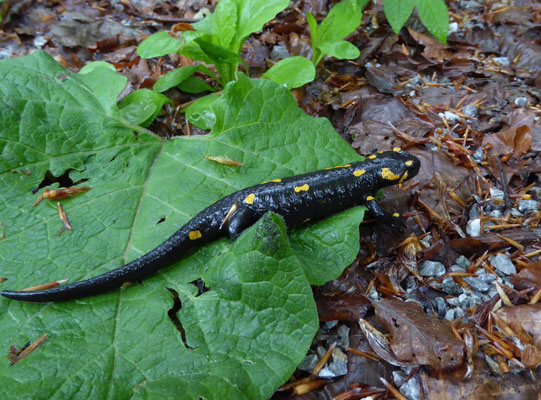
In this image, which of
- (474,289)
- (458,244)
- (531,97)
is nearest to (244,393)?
(474,289)

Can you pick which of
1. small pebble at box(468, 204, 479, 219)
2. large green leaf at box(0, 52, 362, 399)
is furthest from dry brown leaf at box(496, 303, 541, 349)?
large green leaf at box(0, 52, 362, 399)

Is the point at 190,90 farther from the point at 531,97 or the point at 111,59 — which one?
the point at 531,97

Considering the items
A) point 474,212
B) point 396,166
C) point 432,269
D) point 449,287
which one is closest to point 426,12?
A: point 396,166

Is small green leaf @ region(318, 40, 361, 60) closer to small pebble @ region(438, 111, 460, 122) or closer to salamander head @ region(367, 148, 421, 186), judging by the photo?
small pebble @ region(438, 111, 460, 122)

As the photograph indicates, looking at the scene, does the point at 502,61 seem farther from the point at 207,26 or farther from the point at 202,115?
the point at 202,115

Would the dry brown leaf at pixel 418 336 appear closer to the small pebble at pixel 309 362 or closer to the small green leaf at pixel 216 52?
the small pebble at pixel 309 362

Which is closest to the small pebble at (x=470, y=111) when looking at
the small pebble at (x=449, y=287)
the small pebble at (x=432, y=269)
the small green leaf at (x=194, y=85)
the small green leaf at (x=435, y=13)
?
the small green leaf at (x=435, y=13)
